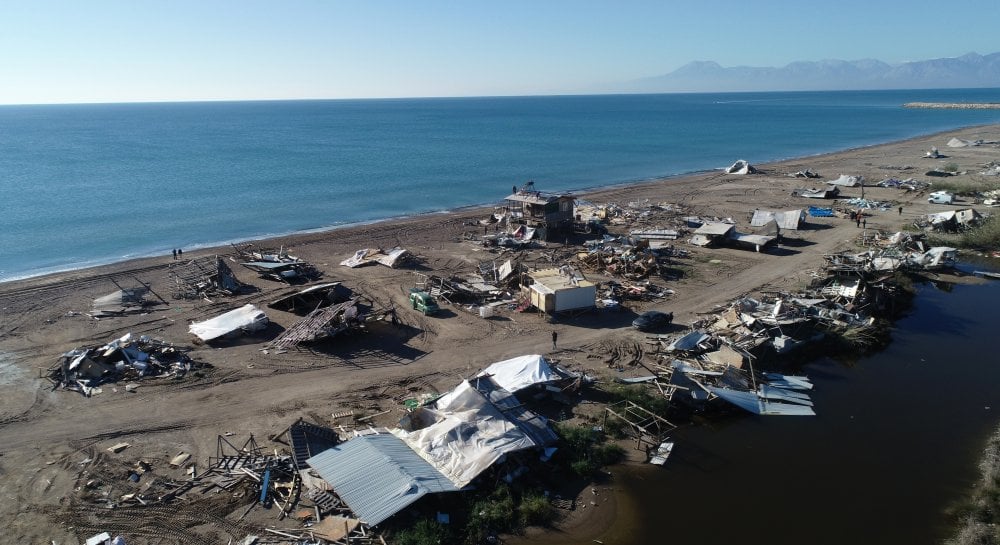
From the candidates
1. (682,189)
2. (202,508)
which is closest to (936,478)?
(202,508)

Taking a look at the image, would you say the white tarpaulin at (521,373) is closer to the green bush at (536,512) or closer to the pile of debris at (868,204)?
the green bush at (536,512)

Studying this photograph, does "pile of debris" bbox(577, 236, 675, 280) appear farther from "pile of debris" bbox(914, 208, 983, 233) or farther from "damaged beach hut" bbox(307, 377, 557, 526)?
"pile of debris" bbox(914, 208, 983, 233)

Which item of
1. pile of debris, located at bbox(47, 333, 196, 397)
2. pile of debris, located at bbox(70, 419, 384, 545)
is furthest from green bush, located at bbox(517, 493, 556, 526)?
pile of debris, located at bbox(47, 333, 196, 397)

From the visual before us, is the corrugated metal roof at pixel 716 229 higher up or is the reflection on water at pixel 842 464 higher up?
the corrugated metal roof at pixel 716 229

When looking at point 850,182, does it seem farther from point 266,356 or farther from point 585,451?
point 266,356

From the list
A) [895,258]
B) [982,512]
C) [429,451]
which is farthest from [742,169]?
[429,451]

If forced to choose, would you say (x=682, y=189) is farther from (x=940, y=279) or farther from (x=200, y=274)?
(x=200, y=274)

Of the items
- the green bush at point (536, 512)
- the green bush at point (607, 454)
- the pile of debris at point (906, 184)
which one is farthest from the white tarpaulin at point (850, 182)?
the green bush at point (536, 512)
